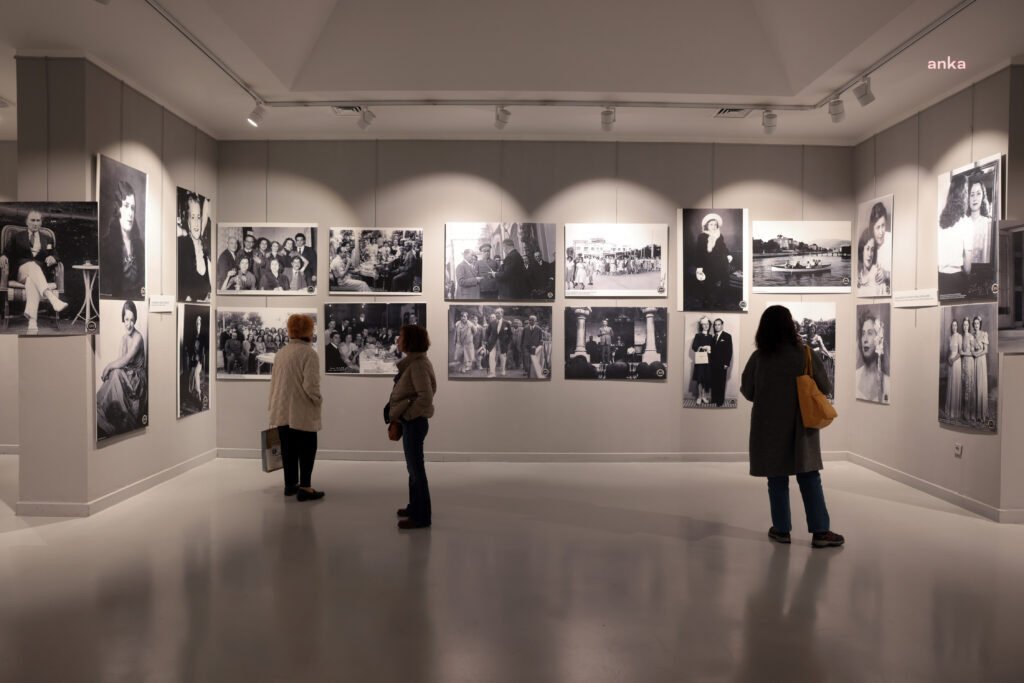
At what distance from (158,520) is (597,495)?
479cm

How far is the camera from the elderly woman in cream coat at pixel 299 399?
27.0ft

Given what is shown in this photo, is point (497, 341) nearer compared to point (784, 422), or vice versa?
point (784, 422)

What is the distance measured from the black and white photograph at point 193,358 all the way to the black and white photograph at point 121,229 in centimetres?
124

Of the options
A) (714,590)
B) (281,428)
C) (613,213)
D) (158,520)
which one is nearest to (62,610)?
(158,520)

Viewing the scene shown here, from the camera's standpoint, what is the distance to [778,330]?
21.8 feet

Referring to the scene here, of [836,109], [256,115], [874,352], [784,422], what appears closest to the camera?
[784,422]

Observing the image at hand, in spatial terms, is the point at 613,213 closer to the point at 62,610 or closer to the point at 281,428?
the point at 281,428

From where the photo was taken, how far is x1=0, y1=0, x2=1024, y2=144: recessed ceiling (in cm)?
742

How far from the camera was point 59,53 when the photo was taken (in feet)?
24.7

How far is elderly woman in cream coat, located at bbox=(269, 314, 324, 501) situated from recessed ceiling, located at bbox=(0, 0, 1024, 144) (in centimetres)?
300

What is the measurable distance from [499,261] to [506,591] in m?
6.10

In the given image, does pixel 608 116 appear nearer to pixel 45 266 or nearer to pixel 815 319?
pixel 815 319

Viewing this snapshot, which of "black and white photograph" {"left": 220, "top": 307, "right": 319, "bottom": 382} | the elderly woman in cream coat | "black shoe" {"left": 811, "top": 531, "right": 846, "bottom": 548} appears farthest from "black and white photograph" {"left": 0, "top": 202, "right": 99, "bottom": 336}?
"black shoe" {"left": 811, "top": 531, "right": 846, "bottom": 548}

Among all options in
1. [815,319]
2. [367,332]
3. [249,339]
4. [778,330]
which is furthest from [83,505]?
[815,319]
